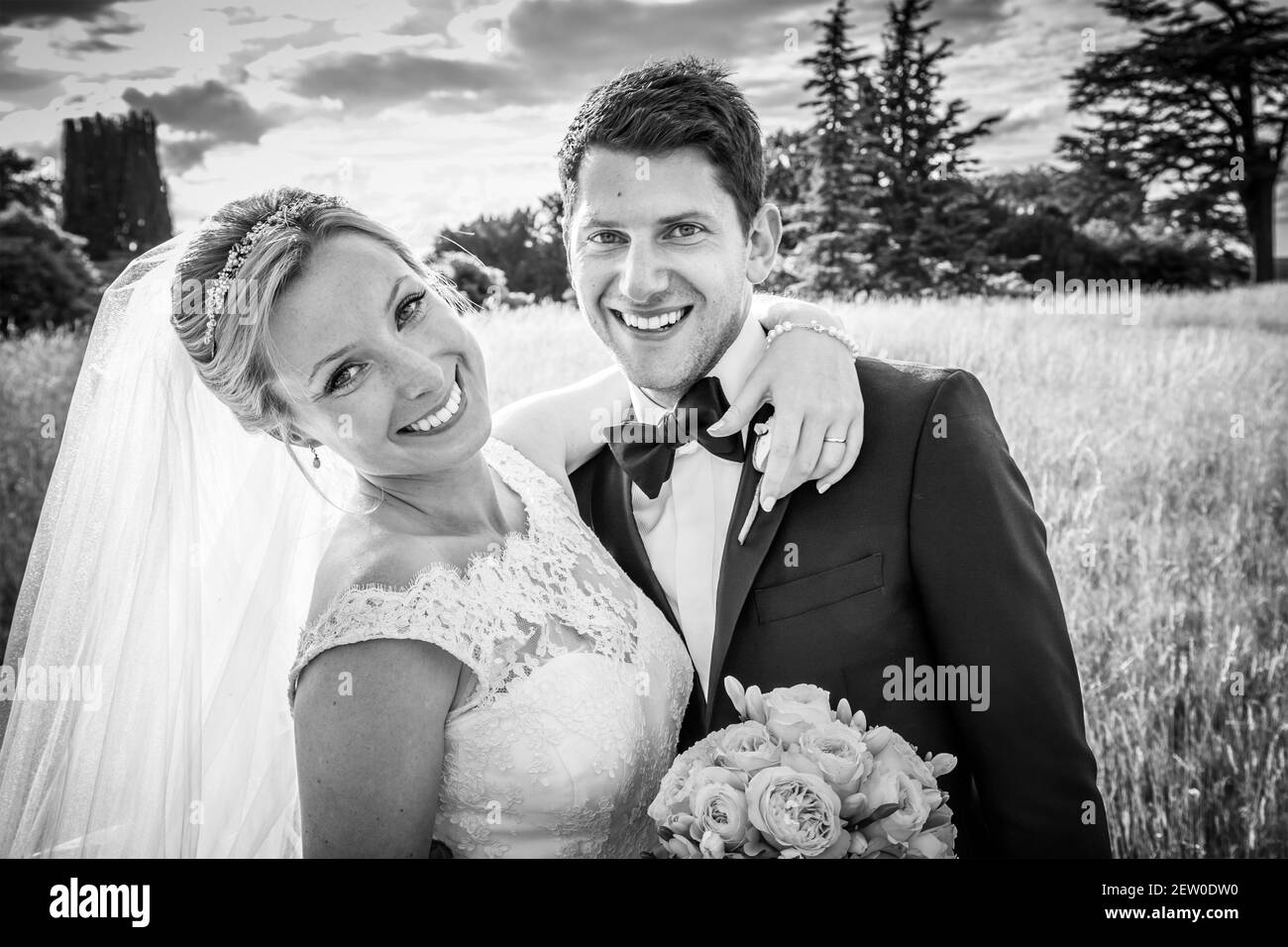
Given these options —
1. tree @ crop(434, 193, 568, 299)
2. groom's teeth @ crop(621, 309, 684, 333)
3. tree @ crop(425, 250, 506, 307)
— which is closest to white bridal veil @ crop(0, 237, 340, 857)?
groom's teeth @ crop(621, 309, 684, 333)

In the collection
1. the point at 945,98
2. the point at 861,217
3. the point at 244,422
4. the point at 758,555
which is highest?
the point at 945,98

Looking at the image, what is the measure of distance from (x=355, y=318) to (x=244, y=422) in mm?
406

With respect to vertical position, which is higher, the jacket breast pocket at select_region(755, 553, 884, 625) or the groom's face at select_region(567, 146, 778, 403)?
the groom's face at select_region(567, 146, 778, 403)

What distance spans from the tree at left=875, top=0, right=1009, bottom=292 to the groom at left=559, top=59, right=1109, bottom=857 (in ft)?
8.10

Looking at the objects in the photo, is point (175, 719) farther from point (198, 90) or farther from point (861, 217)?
point (861, 217)

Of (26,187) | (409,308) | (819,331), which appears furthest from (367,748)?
(26,187)

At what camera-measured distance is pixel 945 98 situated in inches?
177

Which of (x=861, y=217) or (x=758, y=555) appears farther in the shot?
(x=861, y=217)

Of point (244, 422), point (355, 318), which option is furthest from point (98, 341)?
point (355, 318)

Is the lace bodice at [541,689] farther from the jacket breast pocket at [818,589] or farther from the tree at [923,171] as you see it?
the tree at [923,171]

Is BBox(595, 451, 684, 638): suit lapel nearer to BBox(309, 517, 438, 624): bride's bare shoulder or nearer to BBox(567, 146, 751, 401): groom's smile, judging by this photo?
BBox(567, 146, 751, 401): groom's smile

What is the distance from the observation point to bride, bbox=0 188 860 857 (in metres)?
1.84

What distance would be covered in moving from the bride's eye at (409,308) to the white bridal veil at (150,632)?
0.58 m

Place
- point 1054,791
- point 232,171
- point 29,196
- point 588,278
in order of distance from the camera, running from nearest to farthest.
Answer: point 1054,791 → point 588,278 → point 232,171 → point 29,196
